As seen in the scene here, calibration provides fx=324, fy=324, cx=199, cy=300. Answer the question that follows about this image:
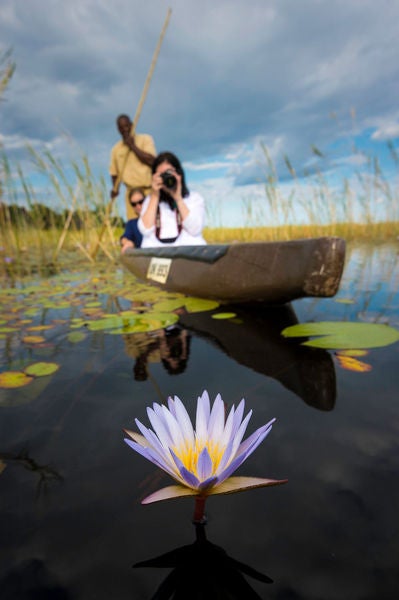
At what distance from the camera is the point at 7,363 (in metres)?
1.05

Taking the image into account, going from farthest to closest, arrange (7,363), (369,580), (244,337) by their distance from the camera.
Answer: (244,337), (7,363), (369,580)

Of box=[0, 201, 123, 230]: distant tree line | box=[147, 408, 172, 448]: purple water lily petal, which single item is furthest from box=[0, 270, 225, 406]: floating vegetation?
box=[0, 201, 123, 230]: distant tree line

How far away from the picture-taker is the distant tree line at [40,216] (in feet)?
12.9

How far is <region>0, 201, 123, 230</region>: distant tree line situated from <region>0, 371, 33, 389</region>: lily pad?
354 centimetres

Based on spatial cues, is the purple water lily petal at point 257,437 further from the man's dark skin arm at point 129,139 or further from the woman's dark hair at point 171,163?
the man's dark skin arm at point 129,139

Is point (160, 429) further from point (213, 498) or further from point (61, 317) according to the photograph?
point (61, 317)

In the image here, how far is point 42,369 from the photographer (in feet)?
3.16

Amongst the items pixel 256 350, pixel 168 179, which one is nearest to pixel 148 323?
pixel 256 350

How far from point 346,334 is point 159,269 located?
4.58ft

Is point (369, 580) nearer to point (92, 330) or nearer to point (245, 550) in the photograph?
point (245, 550)

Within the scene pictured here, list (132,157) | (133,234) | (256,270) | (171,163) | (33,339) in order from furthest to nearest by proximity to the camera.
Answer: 1. (132,157)
2. (133,234)
3. (171,163)
4. (256,270)
5. (33,339)

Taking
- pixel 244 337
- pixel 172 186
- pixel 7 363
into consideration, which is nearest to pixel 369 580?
pixel 244 337

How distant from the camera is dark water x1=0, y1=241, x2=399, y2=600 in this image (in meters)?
0.35

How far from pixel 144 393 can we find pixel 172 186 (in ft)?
7.35
